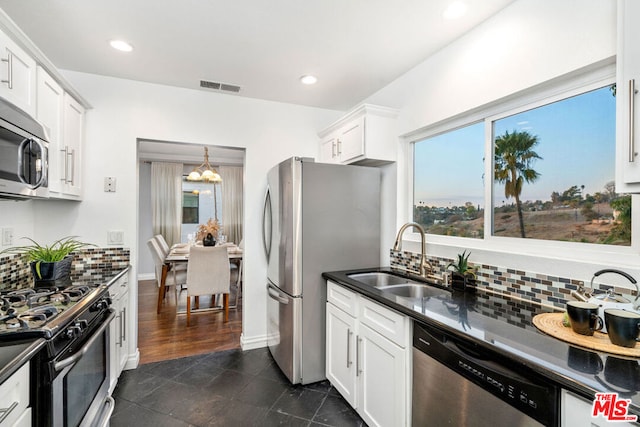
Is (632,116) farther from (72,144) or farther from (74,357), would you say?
(72,144)

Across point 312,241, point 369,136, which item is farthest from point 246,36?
point 312,241

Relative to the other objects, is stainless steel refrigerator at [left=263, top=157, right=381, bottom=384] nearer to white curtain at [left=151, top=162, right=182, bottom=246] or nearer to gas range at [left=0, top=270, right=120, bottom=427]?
gas range at [left=0, top=270, right=120, bottom=427]

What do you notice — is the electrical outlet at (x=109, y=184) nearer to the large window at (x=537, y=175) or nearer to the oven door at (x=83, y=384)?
the oven door at (x=83, y=384)

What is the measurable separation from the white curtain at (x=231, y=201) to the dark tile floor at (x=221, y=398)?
4.08m

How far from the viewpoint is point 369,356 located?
6.07ft

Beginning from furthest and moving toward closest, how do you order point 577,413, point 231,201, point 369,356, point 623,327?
point 231,201 → point 369,356 → point 623,327 → point 577,413

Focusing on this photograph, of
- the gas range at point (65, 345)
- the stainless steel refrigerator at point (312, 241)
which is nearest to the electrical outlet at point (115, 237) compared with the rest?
the gas range at point (65, 345)

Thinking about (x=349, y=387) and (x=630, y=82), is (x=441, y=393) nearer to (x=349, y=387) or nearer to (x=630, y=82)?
Result: (x=349, y=387)

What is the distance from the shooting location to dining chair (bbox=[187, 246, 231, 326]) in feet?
12.0

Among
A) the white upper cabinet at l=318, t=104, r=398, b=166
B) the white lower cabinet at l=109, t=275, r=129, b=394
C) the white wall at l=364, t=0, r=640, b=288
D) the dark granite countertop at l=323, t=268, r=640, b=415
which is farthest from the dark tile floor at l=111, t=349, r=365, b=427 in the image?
the white upper cabinet at l=318, t=104, r=398, b=166

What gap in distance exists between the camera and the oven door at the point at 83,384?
3.96 feet

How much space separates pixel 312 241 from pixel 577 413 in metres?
1.78

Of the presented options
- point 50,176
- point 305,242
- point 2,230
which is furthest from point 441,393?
point 2,230

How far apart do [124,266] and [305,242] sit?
65.1 inches
